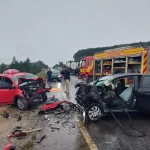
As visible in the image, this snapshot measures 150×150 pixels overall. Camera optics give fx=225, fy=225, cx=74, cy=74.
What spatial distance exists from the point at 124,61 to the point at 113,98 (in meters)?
7.54

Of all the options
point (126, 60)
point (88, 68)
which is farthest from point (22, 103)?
point (88, 68)

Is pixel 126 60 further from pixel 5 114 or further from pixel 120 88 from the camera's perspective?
pixel 5 114

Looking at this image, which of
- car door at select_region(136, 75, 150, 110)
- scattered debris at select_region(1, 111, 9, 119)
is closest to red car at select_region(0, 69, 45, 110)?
scattered debris at select_region(1, 111, 9, 119)

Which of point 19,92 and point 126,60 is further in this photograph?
point 126,60

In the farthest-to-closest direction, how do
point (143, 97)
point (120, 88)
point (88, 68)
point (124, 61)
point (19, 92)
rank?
1. point (88, 68)
2. point (124, 61)
3. point (19, 92)
4. point (120, 88)
5. point (143, 97)

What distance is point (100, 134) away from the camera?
592cm

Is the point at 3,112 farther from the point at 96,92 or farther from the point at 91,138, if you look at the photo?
the point at 91,138

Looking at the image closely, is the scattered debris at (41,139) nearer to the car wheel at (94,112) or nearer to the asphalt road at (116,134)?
A: the asphalt road at (116,134)

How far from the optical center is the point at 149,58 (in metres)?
12.7

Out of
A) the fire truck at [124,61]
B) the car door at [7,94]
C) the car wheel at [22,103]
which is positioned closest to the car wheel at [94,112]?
the car wheel at [22,103]

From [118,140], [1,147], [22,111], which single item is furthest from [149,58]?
[1,147]

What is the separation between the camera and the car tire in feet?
23.7

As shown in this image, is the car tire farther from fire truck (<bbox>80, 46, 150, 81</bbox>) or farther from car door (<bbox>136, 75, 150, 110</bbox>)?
fire truck (<bbox>80, 46, 150, 81</bbox>)

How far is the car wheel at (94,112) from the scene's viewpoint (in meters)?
7.21
